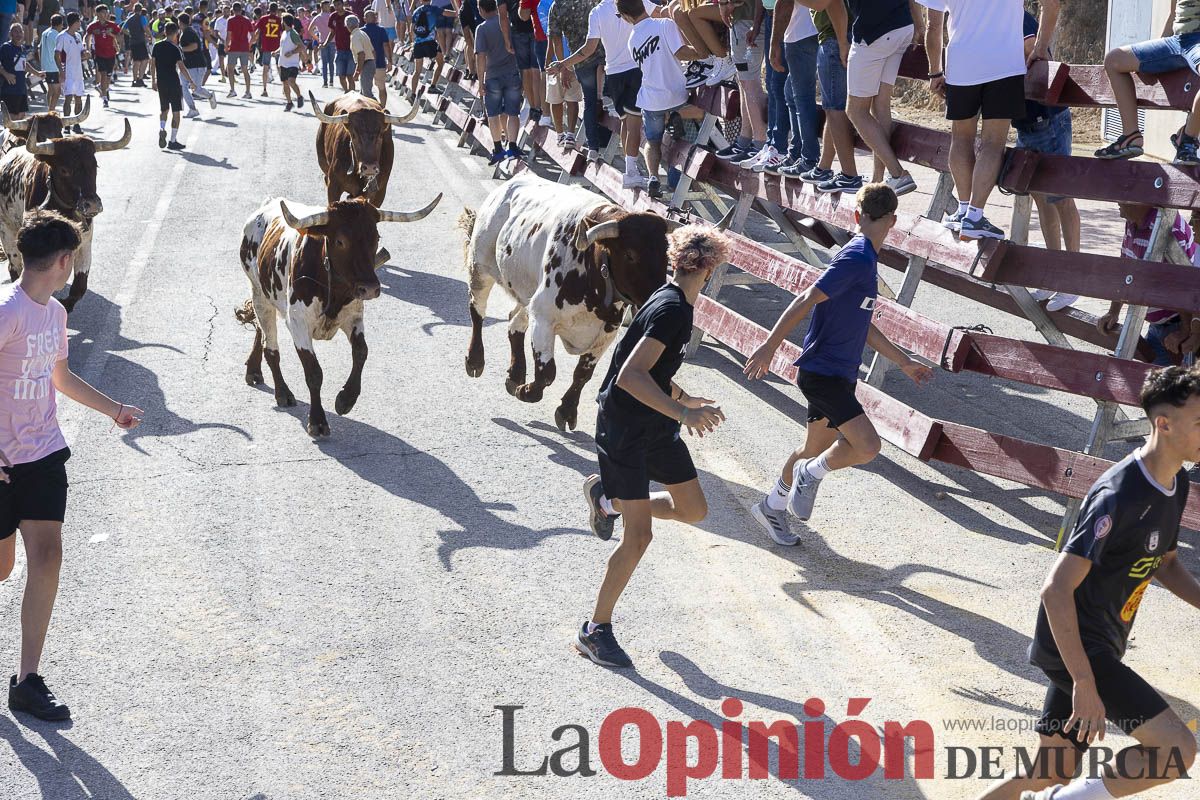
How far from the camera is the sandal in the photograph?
25.9 ft

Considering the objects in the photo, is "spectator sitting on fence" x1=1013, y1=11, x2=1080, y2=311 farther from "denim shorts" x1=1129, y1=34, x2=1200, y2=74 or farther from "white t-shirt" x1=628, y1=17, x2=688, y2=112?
"white t-shirt" x1=628, y1=17, x2=688, y2=112

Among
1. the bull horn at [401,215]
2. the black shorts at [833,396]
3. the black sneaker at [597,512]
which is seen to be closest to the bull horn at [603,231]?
the black shorts at [833,396]

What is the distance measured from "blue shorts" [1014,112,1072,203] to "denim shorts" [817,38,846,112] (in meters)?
1.49

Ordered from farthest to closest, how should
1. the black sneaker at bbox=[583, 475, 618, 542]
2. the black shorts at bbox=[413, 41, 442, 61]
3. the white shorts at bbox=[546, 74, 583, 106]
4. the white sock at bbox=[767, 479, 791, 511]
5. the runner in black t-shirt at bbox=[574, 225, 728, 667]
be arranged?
the black shorts at bbox=[413, 41, 442, 61], the white shorts at bbox=[546, 74, 583, 106], the white sock at bbox=[767, 479, 791, 511], the black sneaker at bbox=[583, 475, 618, 542], the runner in black t-shirt at bbox=[574, 225, 728, 667]

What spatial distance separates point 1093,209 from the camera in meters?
17.6

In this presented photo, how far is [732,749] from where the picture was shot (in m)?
5.29

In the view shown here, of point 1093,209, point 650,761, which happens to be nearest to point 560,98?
point 1093,209

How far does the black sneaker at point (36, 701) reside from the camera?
5.36 meters

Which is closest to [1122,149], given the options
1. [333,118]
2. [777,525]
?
[777,525]

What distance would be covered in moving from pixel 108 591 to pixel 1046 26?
6.88 meters

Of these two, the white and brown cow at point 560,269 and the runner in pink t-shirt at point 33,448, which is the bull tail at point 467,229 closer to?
the white and brown cow at point 560,269

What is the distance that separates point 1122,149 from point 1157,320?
1315 millimetres

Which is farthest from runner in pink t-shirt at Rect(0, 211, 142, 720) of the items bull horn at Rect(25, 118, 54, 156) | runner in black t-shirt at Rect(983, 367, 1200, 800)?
bull horn at Rect(25, 118, 54, 156)

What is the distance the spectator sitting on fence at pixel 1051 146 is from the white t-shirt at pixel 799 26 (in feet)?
5.47
